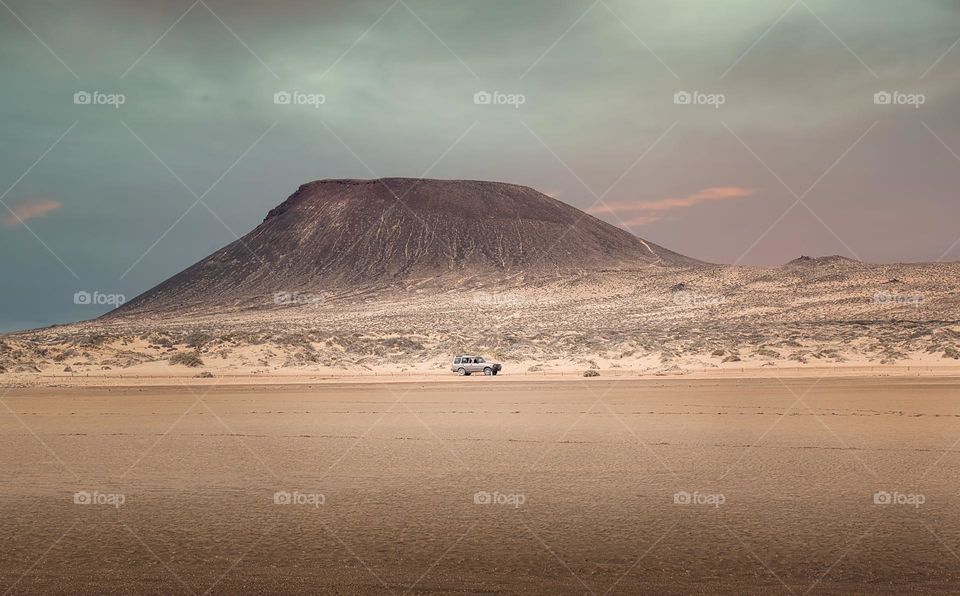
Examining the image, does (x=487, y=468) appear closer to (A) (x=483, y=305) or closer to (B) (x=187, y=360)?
(B) (x=187, y=360)

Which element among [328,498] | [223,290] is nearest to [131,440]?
[328,498]

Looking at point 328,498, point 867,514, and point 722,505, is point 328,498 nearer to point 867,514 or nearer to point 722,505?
point 722,505

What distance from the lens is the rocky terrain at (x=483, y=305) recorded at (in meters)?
44.4

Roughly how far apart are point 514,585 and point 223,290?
149m

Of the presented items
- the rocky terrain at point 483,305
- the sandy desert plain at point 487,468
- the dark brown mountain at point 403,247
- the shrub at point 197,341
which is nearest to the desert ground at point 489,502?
the sandy desert plain at point 487,468

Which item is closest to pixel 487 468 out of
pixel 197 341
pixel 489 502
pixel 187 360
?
pixel 489 502

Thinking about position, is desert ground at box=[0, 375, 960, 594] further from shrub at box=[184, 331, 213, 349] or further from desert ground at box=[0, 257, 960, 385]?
shrub at box=[184, 331, 213, 349]

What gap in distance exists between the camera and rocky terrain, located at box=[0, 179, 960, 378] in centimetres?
4438

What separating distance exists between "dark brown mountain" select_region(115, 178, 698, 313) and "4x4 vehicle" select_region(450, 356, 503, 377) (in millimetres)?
90075

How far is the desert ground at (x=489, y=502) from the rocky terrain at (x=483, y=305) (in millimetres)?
21340

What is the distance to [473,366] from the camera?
1524 inches

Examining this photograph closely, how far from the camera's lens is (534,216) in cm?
18388

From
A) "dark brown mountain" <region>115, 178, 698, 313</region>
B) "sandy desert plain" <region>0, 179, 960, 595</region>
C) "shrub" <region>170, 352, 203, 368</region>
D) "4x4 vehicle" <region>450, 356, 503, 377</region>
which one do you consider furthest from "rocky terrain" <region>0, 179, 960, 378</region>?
"4x4 vehicle" <region>450, 356, 503, 377</region>

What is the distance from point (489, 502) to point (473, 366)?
28.4m
